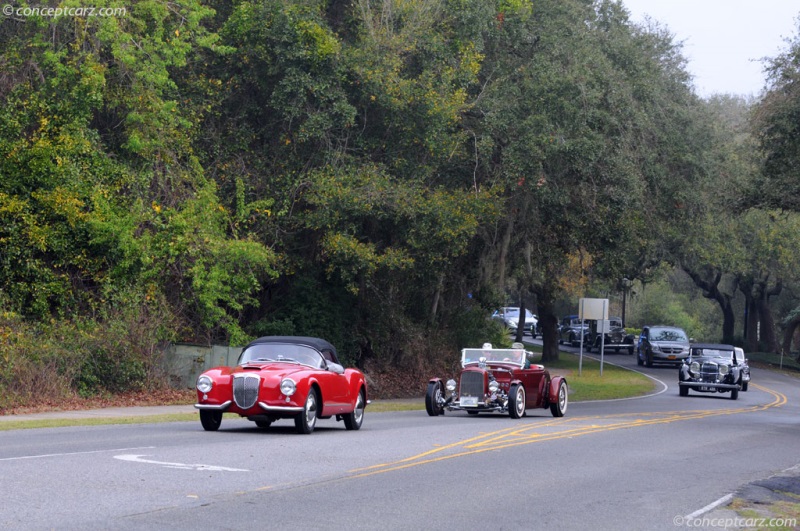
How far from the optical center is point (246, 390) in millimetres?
16031

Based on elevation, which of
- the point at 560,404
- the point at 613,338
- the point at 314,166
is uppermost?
the point at 314,166

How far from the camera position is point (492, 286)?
3447cm

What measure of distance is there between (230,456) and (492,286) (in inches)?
879

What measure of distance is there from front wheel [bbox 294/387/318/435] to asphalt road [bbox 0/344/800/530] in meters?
0.21

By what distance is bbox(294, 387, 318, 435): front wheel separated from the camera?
16297 millimetres

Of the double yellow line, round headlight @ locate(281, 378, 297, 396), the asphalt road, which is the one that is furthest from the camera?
round headlight @ locate(281, 378, 297, 396)

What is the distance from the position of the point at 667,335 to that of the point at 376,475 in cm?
4529

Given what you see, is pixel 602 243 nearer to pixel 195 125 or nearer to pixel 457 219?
pixel 457 219

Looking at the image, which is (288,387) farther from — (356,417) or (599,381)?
(599,381)

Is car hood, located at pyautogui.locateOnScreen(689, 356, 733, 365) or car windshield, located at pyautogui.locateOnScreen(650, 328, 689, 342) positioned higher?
car windshield, located at pyautogui.locateOnScreen(650, 328, 689, 342)

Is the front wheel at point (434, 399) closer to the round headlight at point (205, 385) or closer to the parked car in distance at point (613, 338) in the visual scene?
the round headlight at point (205, 385)

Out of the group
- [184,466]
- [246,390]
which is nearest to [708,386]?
[246,390]

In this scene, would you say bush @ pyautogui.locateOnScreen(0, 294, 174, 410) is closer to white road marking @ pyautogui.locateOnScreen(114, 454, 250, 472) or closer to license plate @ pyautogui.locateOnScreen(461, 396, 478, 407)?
license plate @ pyautogui.locateOnScreen(461, 396, 478, 407)

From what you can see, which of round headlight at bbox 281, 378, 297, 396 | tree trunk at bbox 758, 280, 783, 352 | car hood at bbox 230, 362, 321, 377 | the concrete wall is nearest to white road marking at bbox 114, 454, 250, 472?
round headlight at bbox 281, 378, 297, 396
